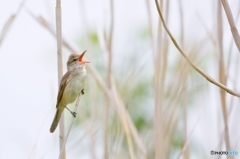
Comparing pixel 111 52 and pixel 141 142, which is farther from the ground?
pixel 111 52

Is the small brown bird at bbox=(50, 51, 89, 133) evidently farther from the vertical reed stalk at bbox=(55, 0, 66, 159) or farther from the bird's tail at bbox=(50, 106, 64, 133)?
the vertical reed stalk at bbox=(55, 0, 66, 159)

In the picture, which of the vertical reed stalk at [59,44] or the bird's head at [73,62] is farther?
the bird's head at [73,62]

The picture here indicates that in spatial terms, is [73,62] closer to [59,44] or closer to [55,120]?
[55,120]

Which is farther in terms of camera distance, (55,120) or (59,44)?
(55,120)

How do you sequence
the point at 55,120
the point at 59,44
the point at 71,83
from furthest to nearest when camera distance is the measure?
the point at 71,83 → the point at 55,120 → the point at 59,44

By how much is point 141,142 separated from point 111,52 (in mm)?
413

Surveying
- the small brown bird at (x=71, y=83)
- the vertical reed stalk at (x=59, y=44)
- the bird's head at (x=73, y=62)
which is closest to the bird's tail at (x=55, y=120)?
the small brown bird at (x=71, y=83)

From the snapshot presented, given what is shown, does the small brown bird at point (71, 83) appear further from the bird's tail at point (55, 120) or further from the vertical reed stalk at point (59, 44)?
the vertical reed stalk at point (59, 44)

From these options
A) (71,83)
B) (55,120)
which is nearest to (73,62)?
(71,83)

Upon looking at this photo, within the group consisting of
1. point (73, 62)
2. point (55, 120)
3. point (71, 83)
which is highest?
point (73, 62)

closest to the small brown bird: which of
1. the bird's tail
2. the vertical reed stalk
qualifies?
the bird's tail

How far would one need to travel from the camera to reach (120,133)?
87.0 inches

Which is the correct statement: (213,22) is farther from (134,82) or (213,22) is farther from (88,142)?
(88,142)

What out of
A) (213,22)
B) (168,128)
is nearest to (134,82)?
(168,128)
